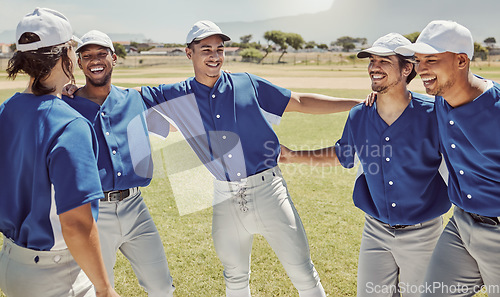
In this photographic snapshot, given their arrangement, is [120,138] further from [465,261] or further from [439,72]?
[465,261]

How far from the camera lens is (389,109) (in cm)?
373

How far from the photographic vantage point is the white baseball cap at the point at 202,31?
164 inches

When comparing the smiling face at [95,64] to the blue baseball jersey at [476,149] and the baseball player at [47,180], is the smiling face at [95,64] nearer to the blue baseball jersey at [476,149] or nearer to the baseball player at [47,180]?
the baseball player at [47,180]

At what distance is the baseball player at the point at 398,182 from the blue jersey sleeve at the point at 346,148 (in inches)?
9.2

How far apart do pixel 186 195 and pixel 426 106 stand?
6.13 metres

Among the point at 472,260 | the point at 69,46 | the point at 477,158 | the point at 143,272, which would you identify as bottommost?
the point at 143,272

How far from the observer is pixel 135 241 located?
398 cm

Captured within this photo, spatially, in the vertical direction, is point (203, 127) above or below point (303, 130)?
above

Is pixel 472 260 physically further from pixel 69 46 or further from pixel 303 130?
pixel 303 130

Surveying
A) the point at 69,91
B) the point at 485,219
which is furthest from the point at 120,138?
the point at 485,219

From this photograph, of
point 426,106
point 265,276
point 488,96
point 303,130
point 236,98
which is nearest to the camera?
point 488,96

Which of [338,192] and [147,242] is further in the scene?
[338,192]

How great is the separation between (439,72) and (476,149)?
619 millimetres

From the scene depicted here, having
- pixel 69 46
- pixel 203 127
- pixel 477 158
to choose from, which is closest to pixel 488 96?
pixel 477 158
